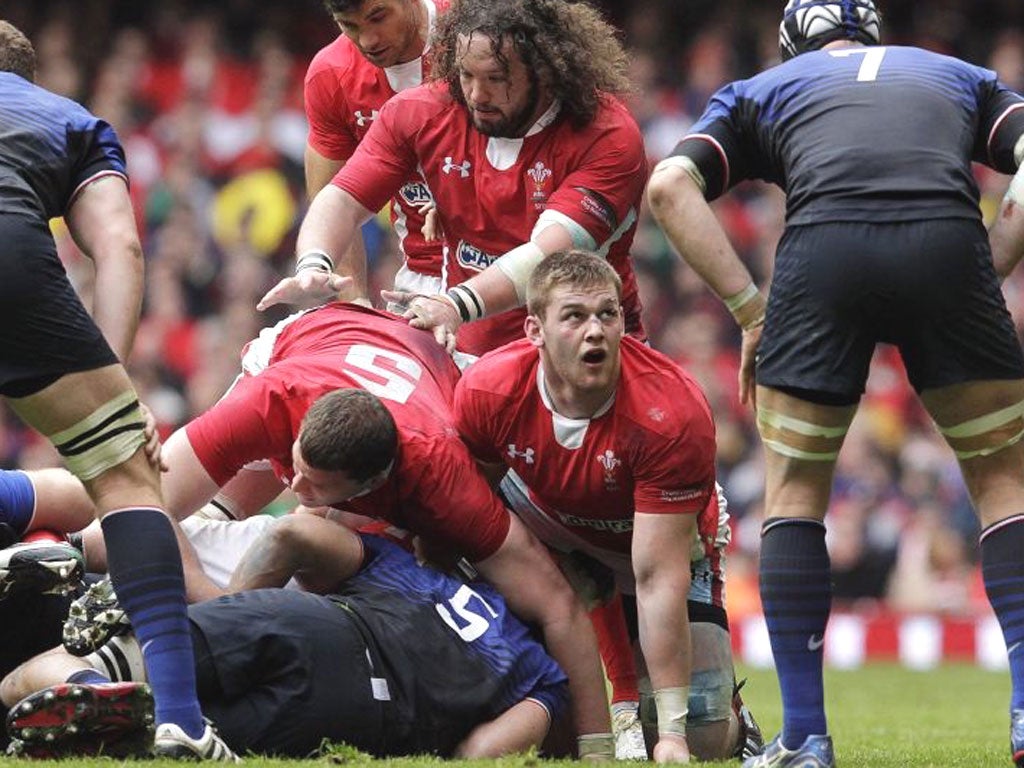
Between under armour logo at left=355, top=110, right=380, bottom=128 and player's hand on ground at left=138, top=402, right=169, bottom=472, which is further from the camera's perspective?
under armour logo at left=355, top=110, right=380, bottom=128

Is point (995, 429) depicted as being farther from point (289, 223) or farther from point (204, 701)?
point (289, 223)

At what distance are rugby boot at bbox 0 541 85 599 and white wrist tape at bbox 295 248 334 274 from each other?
1.56 metres

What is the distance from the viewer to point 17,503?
7.19 m

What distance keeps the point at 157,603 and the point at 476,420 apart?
63.3 inches

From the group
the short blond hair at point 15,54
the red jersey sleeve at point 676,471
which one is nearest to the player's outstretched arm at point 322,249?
the short blond hair at point 15,54

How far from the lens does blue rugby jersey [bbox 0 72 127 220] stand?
6.07 metres

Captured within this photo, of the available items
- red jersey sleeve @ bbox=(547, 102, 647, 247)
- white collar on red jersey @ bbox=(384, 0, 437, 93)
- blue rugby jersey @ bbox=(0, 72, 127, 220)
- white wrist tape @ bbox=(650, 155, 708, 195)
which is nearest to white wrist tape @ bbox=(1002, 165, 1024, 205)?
white wrist tape @ bbox=(650, 155, 708, 195)

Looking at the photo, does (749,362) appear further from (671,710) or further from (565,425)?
(671,710)

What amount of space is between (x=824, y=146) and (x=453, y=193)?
2.26 metres

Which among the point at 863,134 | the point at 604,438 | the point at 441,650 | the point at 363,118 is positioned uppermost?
the point at 863,134

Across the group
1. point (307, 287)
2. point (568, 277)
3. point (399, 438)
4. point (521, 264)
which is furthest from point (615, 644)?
point (307, 287)

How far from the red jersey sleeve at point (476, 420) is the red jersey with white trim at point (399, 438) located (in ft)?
0.19

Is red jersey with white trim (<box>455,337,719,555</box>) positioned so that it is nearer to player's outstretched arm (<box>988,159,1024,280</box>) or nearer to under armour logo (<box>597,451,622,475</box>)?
under armour logo (<box>597,451,622,475</box>)

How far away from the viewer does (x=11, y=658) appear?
6703 millimetres
